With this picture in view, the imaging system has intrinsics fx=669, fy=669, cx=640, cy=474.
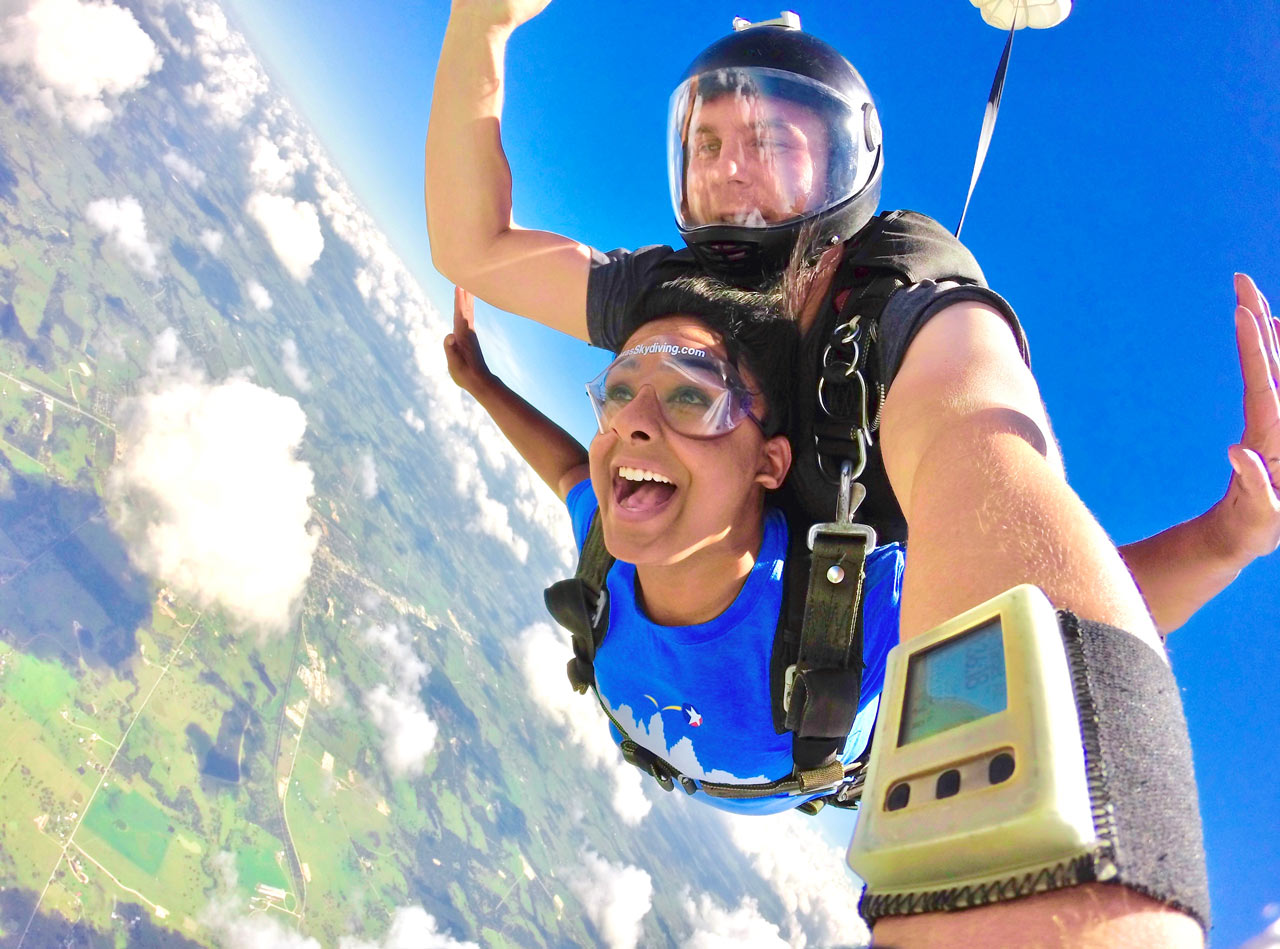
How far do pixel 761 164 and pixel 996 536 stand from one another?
179 cm

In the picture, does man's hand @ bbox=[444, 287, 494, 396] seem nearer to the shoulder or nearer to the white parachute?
the shoulder

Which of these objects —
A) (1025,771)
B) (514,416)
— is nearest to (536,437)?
(514,416)

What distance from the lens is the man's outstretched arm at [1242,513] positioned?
69.9 inches

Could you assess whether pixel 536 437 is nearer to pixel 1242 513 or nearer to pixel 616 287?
pixel 616 287

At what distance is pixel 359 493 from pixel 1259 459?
106104 millimetres

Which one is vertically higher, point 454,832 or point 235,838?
point 454,832

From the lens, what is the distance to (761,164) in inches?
81.4

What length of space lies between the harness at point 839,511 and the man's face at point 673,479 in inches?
6.1

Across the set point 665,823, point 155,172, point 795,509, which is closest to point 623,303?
point 795,509

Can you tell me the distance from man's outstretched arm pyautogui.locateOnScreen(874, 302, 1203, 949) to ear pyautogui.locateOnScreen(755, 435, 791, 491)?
911 millimetres

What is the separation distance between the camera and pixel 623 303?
2197 millimetres

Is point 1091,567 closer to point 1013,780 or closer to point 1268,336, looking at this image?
point 1013,780

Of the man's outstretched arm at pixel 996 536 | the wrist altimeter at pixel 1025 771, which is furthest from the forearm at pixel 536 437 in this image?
the wrist altimeter at pixel 1025 771

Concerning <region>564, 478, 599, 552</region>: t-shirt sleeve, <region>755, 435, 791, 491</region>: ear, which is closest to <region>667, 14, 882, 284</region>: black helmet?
<region>755, 435, 791, 491</region>: ear
